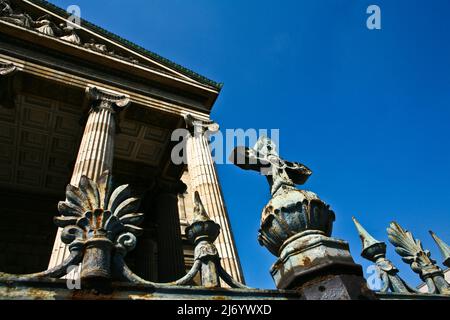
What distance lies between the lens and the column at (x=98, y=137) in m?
8.66

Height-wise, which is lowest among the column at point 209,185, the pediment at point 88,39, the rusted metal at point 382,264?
the rusted metal at point 382,264

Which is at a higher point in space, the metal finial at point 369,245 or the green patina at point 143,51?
the green patina at point 143,51

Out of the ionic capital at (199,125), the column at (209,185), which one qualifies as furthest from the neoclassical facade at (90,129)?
the ionic capital at (199,125)

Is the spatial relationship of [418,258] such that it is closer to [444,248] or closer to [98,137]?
[444,248]

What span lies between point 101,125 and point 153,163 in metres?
6.50

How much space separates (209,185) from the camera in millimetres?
10477

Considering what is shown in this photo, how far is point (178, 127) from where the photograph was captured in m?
13.7

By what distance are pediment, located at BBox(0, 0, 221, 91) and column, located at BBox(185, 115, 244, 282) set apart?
269 centimetres

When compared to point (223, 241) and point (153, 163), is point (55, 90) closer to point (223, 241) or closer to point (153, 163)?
point (153, 163)

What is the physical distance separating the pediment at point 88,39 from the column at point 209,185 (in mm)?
2687

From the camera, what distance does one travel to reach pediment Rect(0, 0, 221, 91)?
12.3 meters

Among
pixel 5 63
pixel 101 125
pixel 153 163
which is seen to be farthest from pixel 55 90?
pixel 153 163

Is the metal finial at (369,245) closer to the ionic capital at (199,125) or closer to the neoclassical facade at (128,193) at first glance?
the neoclassical facade at (128,193)

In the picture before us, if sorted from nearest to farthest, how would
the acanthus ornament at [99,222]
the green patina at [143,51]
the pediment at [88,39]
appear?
1. the acanthus ornament at [99,222]
2. the pediment at [88,39]
3. the green patina at [143,51]
